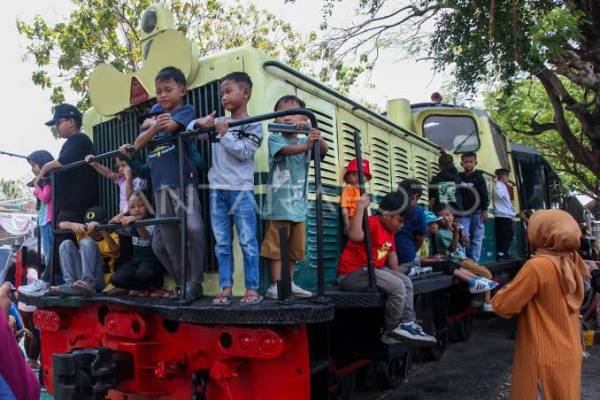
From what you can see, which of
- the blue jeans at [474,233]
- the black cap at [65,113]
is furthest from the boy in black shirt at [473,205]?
the black cap at [65,113]

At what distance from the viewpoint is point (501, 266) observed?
22.9 feet

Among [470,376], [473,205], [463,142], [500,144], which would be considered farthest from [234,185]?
[500,144]

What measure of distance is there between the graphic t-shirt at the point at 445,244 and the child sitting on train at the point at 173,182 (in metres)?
3.36

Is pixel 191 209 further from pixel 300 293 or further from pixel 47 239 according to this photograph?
pixel 47 239

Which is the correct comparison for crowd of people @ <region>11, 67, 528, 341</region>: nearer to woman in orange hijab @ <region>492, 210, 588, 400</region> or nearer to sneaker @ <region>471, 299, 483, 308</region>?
woman in orange hijab @ <region>492, 210, 588, 400</region>

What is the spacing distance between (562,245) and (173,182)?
2.26 meters

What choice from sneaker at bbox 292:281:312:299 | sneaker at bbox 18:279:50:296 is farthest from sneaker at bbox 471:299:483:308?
sneaker at bbox 18:279:50:296

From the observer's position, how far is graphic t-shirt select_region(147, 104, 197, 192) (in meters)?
3.22

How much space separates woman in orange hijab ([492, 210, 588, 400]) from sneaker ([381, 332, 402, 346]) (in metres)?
0.75

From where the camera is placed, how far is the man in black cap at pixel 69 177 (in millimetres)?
3955

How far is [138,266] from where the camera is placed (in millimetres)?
3596

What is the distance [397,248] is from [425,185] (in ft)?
5.20

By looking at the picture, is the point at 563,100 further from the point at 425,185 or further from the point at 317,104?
the point at 317,104

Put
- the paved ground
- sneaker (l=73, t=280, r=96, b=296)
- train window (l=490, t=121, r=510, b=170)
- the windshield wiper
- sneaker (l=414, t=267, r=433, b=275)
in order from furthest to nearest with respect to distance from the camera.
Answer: train window (l=490, t=121, r=510, b=170) < the windshield wiper < the paved ground < sneaker (l=414, t=267, r=433, b=275) < sneaker (l=73, t=280, r=96, b=296)
